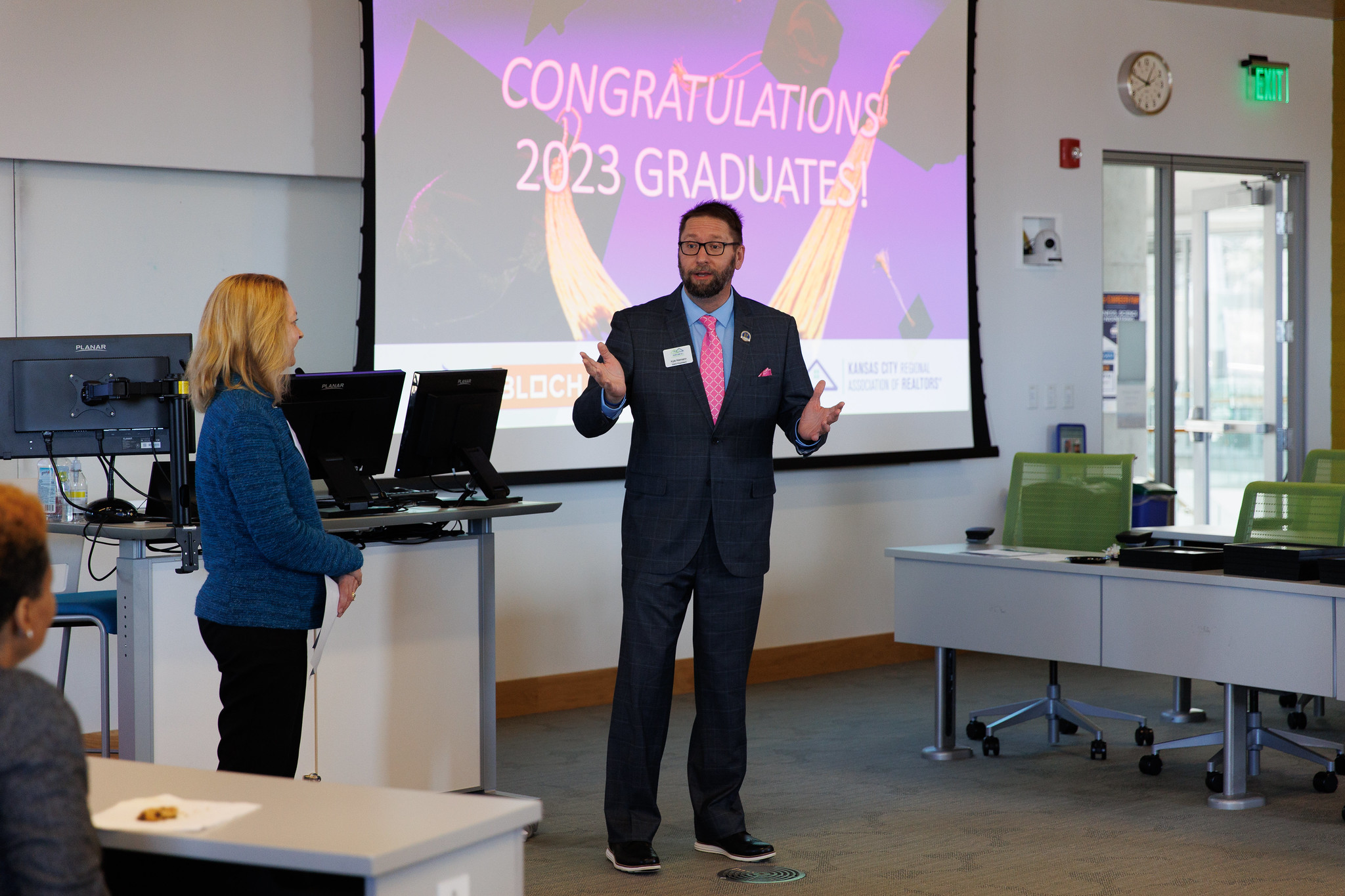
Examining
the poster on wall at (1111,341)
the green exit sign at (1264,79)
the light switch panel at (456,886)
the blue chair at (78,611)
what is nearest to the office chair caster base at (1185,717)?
the poster on wall at (1111,341)

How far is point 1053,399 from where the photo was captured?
7254mm

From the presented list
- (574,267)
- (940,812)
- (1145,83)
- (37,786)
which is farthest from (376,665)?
(1145,83)

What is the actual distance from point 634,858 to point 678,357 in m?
1.37

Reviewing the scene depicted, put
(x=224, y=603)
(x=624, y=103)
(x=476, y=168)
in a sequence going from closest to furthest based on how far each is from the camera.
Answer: (x=224, y=603), (x=476, y=168), (x=624, y=103)

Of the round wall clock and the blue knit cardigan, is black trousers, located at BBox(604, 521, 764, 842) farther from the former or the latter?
the round wall clock

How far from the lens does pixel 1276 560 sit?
4020 mm

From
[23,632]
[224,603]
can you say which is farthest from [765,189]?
[23,632]

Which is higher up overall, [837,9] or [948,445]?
[837,9]

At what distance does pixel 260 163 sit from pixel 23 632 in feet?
12.8

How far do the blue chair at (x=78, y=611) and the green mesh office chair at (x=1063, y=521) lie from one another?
300 centimetres

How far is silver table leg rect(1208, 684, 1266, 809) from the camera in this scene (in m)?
4.21

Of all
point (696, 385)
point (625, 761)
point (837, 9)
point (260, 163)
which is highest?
point (837, 9)

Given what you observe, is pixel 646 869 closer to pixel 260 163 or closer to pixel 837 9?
pixel 260 163

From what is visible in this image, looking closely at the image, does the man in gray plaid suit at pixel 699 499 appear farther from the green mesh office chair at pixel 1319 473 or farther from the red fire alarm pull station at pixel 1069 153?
the red fire alarm pull station at pixel 1069 153
